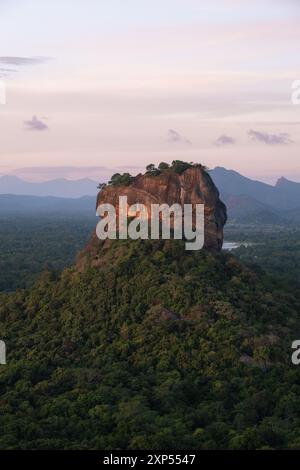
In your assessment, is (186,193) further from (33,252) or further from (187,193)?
(33,252)

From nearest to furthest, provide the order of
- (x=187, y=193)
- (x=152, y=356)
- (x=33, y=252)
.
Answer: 1. (x=152, y=356)
2. (x=187, y=193)
3. (x=33, y=252)

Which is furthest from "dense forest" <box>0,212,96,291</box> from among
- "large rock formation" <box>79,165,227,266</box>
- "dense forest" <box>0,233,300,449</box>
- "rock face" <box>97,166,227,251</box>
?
"dense forest" <box>0,233,300,449</box>

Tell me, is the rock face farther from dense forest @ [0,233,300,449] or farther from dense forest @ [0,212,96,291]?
dense forest @ [0,212,96,291]

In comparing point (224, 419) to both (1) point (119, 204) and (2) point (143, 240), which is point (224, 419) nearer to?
(2) point (143, 240)

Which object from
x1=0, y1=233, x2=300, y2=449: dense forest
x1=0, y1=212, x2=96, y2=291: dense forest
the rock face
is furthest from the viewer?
x1=0, y1=212, x2=96, y2=291: dense forest

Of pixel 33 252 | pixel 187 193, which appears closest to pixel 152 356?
pixel 187 193

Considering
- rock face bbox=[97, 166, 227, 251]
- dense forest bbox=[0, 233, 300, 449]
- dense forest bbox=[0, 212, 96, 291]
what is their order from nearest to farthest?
dense forest bbox=[0, 233, 300, 449]
rock face bbox=[97, 166, 227, 251]
dense forest bbox=[0, 212, 96, 291]

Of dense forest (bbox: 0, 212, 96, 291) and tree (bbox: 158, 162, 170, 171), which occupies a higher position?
tree (bbox: 158, 162, 170, 171)
